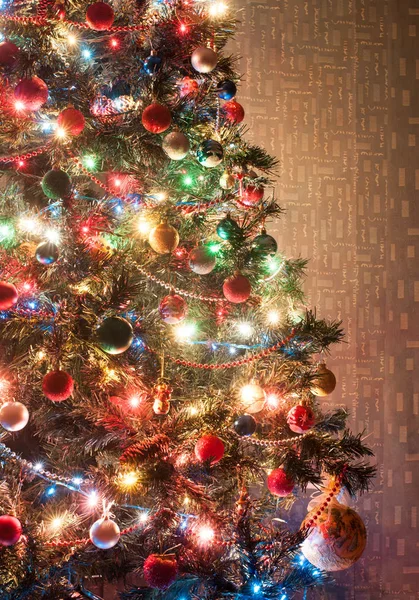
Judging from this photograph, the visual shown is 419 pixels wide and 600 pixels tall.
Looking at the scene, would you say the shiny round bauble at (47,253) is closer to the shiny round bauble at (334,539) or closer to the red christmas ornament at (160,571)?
the red christmas ornament at (160,571)

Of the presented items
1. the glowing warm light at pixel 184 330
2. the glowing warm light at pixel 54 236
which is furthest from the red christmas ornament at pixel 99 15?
the glowing warm light at pixel 184 330

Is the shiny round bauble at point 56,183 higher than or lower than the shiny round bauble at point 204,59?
lower

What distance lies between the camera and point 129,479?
3.32ft

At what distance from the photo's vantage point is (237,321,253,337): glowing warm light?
1303 mm

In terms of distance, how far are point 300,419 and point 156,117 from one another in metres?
0.62

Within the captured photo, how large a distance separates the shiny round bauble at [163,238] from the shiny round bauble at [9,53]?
373 mm

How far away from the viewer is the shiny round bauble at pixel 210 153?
1122 mm

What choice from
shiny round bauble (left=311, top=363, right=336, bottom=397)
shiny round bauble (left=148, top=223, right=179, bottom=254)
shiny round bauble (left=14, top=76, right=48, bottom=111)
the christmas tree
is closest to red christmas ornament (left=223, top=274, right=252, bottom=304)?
the christmas tree

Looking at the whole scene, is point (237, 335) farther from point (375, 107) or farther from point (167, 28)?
point (375, 107)

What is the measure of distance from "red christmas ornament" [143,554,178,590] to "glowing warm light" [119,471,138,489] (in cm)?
12

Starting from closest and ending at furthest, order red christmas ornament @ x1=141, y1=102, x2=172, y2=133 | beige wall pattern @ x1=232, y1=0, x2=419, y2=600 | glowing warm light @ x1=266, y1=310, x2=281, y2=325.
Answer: red christmas ornament @ x1=141, y1=102, x2=172, y2=133
glowing warm light @ x1=266, y1=310, x2=281, y2=325
beige wall pattern @ x1=232, y1=0, x2=419, y2=600

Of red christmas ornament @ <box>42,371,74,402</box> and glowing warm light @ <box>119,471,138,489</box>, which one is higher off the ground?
red christmas ornament @ <box>42,371,74,402</box>

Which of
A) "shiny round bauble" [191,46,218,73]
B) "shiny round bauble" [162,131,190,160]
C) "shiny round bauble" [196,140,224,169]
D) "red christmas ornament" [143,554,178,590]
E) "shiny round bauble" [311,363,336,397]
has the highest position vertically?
"shiny round bauble" [191,46,218,73]

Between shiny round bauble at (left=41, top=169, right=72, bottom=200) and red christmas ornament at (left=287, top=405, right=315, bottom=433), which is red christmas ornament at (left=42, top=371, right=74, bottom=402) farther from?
red christmas ornament at (left=287, top=405, right=315, bottom=433)
